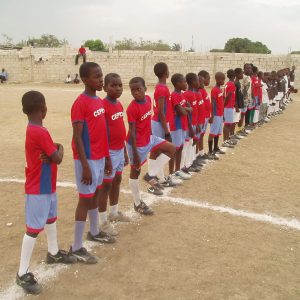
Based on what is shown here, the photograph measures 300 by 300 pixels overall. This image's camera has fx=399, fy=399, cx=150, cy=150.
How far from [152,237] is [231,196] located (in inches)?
71.1

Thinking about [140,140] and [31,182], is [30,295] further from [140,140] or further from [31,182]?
[140,140]

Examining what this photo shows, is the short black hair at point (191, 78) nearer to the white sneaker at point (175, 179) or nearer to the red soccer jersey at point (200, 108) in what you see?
the red soccer jersey at point (200, 108)

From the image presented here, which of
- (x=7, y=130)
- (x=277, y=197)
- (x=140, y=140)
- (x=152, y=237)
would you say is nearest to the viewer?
(x=152, y=237)

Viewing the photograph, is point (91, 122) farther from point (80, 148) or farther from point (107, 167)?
point (107, 167)

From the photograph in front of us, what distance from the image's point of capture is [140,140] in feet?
16.3

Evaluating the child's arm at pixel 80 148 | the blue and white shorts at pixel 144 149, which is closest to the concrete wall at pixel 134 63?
the blue and white shorts at pixel 144 149

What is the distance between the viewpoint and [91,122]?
145 inches

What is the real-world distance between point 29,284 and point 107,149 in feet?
4.66

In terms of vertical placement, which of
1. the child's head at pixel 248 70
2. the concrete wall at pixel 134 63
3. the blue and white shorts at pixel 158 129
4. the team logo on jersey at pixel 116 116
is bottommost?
the blue and white shorts at pixel 158 129

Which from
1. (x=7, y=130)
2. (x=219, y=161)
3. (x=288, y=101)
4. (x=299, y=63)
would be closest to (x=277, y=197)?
(x=219, y=161)

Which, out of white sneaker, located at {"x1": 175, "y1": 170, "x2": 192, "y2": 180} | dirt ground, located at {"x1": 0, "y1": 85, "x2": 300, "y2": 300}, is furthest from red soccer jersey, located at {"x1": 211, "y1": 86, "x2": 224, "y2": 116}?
white sneaker, located at {"x1": 175, "y1": 170, "x2": 192, "y2": 180}

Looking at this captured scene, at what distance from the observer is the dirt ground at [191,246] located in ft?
11.0

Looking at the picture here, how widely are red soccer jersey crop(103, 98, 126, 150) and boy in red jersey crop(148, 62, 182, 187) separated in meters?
1.50

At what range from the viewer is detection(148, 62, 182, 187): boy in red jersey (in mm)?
5758
